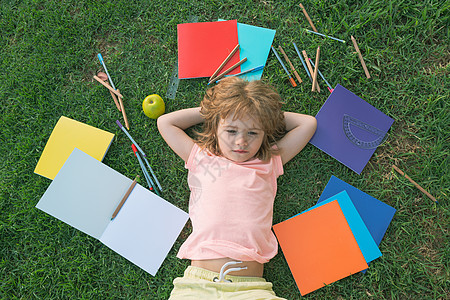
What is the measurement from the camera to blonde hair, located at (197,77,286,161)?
1.52m

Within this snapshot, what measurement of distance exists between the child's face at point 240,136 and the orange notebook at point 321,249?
618 millimetres

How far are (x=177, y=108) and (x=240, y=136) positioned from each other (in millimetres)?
663

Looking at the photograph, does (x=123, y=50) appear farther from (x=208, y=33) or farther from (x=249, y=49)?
(x=249, y=49)

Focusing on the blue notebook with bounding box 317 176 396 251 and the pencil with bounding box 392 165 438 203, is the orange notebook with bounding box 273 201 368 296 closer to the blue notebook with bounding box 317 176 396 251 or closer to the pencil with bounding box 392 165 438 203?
the blue notebook with bounding box 317 176 396 251

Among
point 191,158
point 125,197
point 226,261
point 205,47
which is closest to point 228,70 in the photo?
point 205,47

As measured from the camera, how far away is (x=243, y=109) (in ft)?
4.94

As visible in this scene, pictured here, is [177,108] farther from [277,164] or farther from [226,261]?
[226,261]

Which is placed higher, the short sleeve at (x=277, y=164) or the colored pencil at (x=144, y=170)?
the short sleeve at (x=277, y=164)

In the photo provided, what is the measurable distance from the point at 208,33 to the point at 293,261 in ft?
5.10

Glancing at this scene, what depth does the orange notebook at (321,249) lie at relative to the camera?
1.79 m

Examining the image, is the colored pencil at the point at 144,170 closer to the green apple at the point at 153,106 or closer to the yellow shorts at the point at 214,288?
Answer: the green apple at the point at 153,106

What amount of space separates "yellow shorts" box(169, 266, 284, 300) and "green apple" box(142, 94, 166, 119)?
3.17ft

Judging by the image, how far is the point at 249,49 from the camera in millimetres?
1998

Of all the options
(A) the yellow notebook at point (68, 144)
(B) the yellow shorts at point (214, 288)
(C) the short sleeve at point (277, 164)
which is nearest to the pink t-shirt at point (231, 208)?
(C) the short sleeve at point (277, 164)
